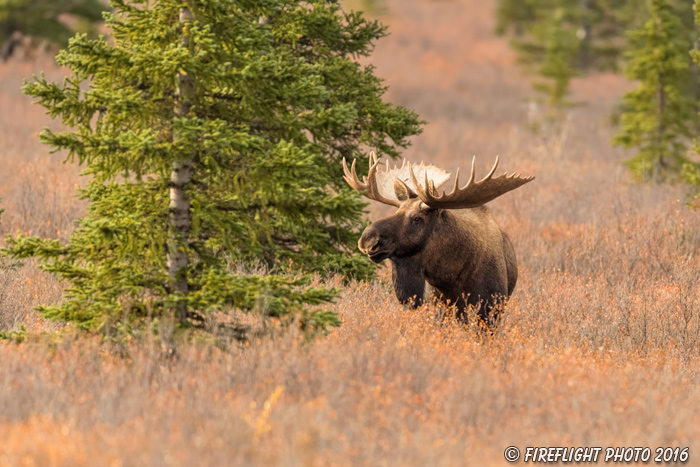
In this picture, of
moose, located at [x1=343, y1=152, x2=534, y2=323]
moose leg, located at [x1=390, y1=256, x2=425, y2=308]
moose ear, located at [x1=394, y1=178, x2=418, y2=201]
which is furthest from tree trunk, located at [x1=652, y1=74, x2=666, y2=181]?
moose leg, located at [x1=390, y1=256, x2=425, y2=308]

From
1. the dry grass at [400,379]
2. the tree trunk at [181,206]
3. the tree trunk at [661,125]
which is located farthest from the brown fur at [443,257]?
the tree trunk at [661,125]

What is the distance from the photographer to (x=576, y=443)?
16.2 feet

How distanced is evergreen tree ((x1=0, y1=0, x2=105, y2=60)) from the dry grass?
13748 millimetres

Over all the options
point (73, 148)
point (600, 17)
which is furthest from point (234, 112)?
point (600, 17)

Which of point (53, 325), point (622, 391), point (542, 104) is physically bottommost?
point (53, 325)

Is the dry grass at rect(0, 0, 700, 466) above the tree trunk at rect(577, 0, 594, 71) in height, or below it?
below

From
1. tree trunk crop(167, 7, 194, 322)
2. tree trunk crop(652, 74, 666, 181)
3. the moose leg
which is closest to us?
tree trunk crop(167, 7, 194, 322)

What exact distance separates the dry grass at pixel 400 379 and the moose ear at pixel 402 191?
110cm

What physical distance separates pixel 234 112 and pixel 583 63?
128 feet

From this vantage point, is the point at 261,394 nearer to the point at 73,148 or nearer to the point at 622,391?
the point at 73,148

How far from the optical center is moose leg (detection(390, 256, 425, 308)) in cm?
745

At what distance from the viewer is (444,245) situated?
746 centimetres

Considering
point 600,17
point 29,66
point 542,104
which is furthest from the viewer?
point 600,17

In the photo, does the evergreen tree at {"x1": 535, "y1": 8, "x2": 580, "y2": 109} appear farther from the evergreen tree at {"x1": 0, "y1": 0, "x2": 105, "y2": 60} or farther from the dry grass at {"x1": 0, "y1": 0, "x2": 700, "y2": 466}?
the dry grass at {"x1": 0, "y1": 0, "x2": 700, "y2": 466}
